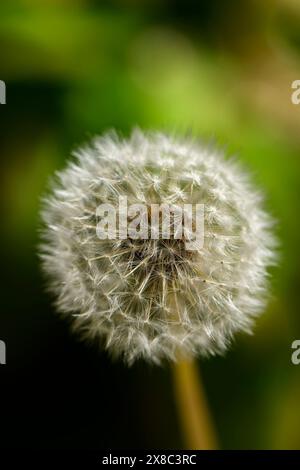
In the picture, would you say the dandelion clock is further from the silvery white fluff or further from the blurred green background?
the blurred green background

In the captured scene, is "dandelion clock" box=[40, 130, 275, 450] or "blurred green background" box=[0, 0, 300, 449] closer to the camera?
"dandelion clock" box=[40, 130, 275, 450]

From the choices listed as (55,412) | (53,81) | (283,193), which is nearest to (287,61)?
(283,193)

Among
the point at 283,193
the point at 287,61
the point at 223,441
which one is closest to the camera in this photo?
the point at 223,441

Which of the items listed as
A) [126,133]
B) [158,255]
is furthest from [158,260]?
[126,133]

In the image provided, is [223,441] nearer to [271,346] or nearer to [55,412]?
[271,346]

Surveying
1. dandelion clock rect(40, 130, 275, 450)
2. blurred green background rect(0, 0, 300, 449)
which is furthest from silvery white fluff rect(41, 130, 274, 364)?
blurred green background rect(0, 0, 300, 449)

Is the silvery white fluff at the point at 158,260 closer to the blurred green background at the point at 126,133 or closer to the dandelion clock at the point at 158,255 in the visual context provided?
the dandelion clock at the point at 158,255
